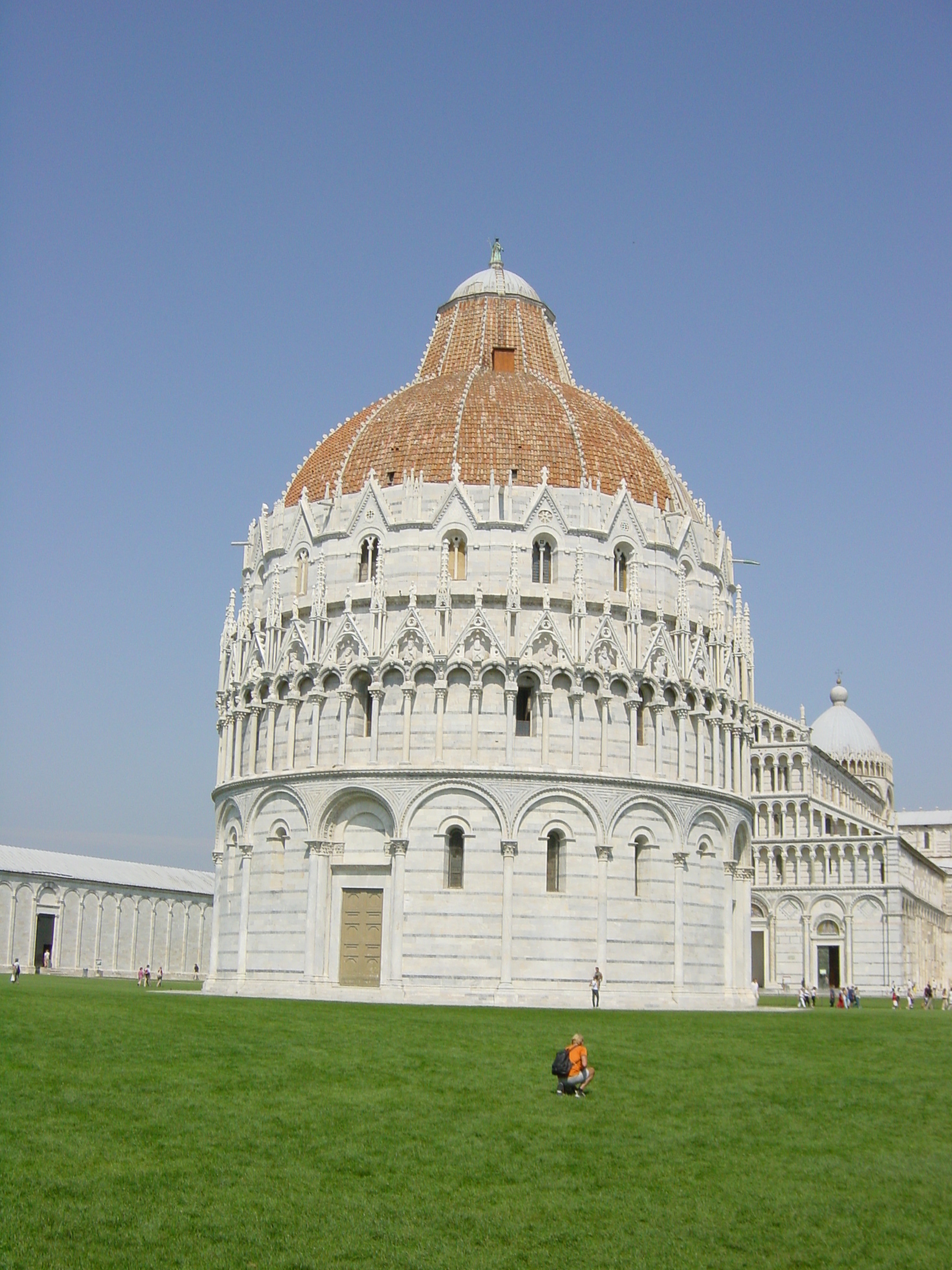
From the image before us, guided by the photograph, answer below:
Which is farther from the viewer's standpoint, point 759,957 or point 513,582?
point 759,957

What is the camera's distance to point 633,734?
54406 mm

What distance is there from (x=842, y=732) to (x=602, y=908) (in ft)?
297

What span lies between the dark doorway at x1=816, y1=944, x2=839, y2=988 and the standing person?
53.4 metres

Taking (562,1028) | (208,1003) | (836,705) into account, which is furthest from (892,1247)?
(836,705)

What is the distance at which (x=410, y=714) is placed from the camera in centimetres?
5338

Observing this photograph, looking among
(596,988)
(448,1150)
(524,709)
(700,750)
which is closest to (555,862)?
(596,988)

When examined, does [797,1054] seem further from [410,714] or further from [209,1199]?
[410,714]

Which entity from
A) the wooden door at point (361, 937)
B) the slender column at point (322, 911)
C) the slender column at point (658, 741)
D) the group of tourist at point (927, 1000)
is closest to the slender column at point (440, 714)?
the slender column at point (322, 911)

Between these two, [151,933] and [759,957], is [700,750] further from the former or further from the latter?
[151,933]

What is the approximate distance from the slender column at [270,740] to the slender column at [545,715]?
11019mm

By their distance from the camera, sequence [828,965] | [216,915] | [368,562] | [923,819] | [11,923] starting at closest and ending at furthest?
[368,562]
[216,915]
[11,923]
[828,965]
[923,819]

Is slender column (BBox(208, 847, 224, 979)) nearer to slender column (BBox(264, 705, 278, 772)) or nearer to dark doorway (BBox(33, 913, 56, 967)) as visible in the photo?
slender column (BBox(264, 705, 278, 772))

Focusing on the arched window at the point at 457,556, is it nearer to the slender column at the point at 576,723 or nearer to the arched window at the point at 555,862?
the slender column at the point at 576,723

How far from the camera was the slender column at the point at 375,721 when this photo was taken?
5344cm
